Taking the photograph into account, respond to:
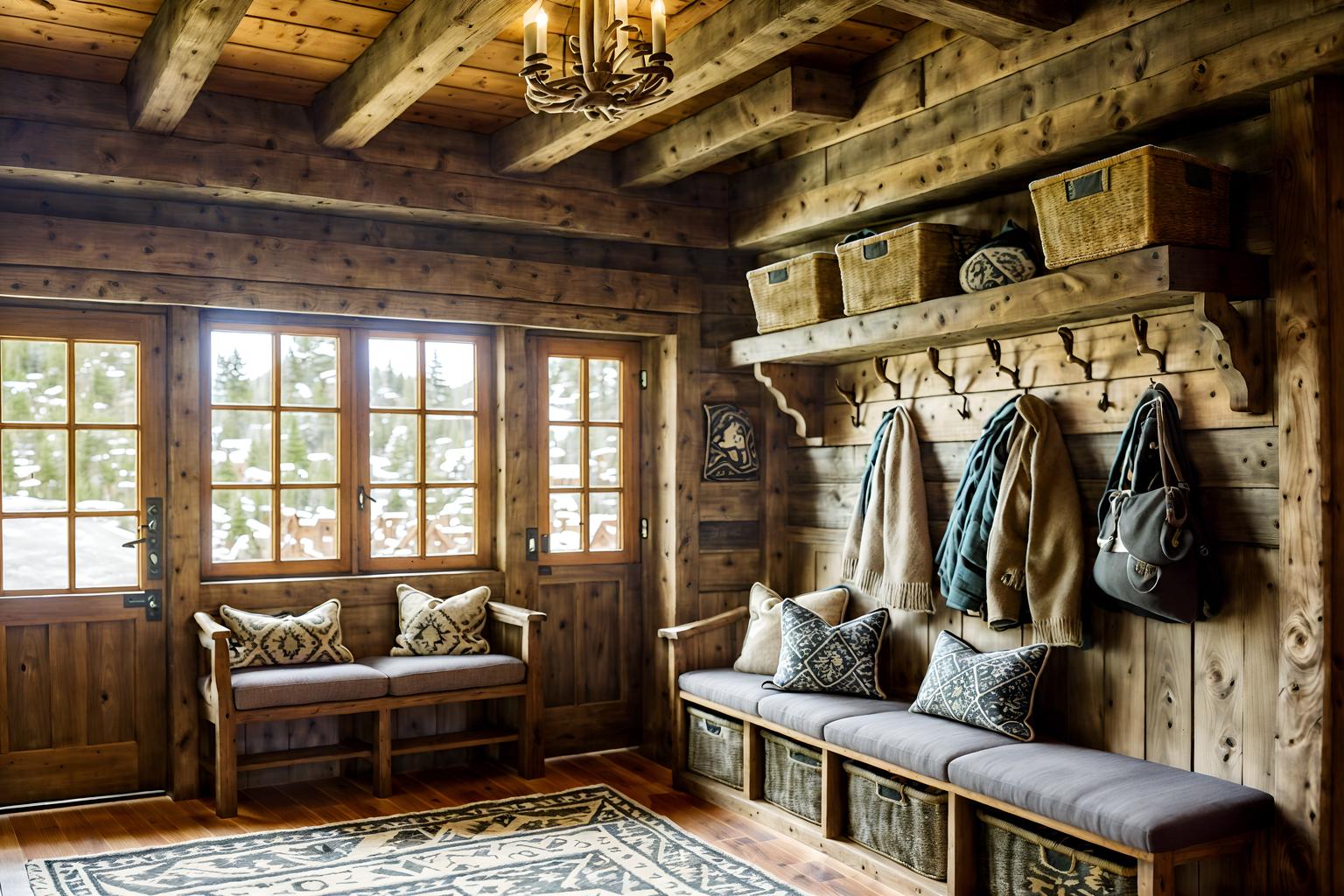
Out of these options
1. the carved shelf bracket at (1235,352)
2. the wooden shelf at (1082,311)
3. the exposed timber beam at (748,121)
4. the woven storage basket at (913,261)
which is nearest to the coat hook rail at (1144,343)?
the wooden shelf at (1082,311)

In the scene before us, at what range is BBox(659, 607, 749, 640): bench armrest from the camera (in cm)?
515

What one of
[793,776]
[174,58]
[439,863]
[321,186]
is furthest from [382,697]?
[174,58]

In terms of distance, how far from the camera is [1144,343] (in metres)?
3.63

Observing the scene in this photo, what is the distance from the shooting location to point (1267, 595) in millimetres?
3314

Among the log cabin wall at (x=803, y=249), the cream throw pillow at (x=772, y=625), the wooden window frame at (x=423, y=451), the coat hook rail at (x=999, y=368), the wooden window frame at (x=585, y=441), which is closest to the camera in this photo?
the log cabin wall at (x=803, y=249)

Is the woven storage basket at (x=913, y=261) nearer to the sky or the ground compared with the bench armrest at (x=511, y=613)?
nearer to the sky

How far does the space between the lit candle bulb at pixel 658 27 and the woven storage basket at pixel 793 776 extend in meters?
2.64

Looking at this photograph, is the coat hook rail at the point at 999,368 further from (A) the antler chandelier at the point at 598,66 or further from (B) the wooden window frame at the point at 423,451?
(B) the wooden window frame at the point at 423,451

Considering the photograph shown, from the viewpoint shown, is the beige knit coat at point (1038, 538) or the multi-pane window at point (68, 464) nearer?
the beige knit coat at point (1038, 538)

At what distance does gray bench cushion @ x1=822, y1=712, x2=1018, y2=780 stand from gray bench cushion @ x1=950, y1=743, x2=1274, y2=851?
0.07 m

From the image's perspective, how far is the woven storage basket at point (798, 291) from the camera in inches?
182

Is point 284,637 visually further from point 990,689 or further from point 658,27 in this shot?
point 658,27

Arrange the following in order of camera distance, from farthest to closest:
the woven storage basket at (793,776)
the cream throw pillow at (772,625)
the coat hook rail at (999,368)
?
the cream throw pillow at (772,625) < the woven storage basket at (793,776) < the coat hook rail at (999,368)

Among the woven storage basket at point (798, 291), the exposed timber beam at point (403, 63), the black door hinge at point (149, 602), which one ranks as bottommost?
the black door hinge at point (149, 602)
